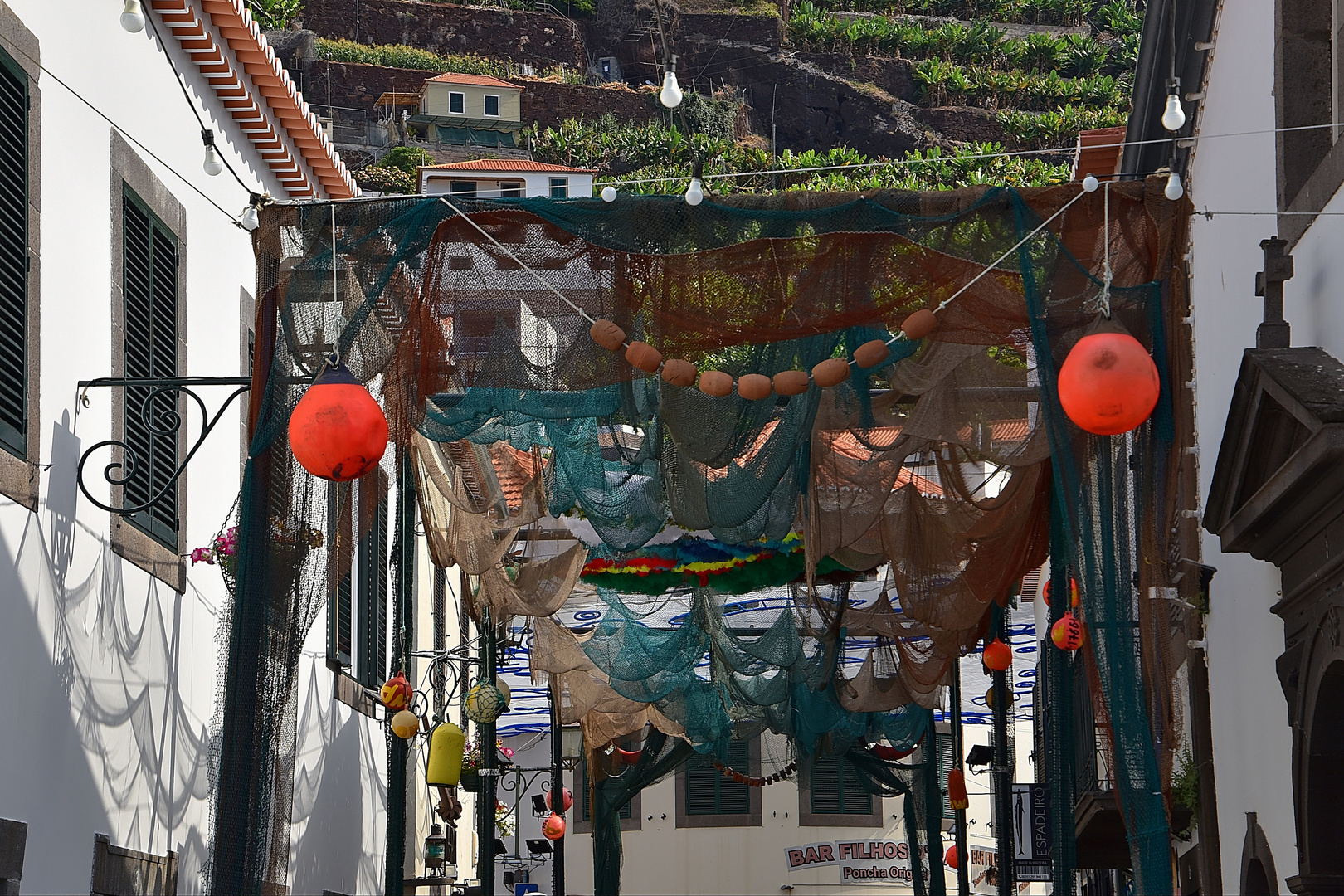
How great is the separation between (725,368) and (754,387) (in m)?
0.40

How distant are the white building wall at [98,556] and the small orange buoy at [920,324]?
3932 millimetres

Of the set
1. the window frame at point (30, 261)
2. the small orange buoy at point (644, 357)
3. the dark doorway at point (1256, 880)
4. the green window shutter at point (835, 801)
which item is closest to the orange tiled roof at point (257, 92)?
the window frame at point (30, 261)

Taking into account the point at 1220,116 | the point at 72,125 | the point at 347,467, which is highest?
the point at 1220,116

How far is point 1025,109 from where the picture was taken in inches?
2734

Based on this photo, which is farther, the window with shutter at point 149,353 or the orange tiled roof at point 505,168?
the orange tiled roof at point 505,168

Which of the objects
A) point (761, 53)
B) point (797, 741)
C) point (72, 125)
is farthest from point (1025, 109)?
point (72, 125)

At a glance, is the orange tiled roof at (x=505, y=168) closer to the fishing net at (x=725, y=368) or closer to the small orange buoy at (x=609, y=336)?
the fishing net at (x=725, y=368)

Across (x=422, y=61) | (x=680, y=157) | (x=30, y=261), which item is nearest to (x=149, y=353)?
Result: (x=30, y=261)

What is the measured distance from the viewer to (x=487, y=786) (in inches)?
473

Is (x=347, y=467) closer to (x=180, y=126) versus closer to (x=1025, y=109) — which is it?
(x=180, y=126)

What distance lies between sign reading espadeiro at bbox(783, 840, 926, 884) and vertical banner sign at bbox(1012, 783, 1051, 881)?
13.1 meters

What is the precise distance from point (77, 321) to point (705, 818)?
21.4m

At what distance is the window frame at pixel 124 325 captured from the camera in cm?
827

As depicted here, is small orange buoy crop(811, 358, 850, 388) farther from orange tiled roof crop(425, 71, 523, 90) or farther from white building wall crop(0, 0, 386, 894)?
orange tiled roof crop(425, 71, 523, 90)
